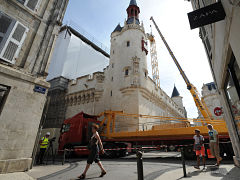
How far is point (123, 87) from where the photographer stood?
1500cm

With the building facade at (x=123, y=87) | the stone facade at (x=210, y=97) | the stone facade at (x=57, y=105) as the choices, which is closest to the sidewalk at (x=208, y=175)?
the building facade at (x=123, y=87)

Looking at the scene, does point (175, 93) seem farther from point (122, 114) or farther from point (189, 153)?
point (189, 153)

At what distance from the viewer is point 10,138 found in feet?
14.6

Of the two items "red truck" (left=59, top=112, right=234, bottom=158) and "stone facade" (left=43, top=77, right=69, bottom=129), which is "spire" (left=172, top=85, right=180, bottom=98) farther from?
"red truck" (left=59, top=112, right=234, bottom=158)

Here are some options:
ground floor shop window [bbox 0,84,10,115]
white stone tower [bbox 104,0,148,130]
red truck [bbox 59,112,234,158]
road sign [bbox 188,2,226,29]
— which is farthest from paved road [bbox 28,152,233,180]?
white stone tower [bbox 104,0,148,130]

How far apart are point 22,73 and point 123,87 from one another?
10629 mm

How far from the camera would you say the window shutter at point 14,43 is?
5.17m

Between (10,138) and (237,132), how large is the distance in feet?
24.8

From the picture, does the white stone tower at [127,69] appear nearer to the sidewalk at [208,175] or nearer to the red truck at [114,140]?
the red truck at [114,140]

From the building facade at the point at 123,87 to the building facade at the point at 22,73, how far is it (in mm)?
9129

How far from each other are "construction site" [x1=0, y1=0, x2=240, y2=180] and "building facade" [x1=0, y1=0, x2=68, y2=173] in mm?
178

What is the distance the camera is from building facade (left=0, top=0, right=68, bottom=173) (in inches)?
177

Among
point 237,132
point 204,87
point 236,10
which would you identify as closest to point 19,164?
point 236,10

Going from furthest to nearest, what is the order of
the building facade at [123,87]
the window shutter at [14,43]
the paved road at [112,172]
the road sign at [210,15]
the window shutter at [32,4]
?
the building facade at [123,87] → the window shutter at [32,4] → the window shutter at [14,43] → the paved road at [112,172] → the road sign at [210,15]
